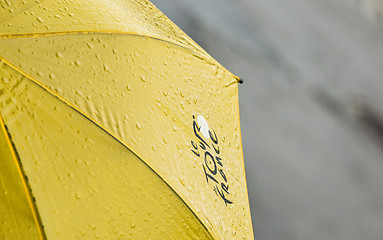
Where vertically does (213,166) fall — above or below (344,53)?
below

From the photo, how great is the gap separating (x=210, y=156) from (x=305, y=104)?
2.00 meters

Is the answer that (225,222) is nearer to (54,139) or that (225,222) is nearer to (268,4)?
(54,139)

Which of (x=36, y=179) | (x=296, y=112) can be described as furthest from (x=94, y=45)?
(x=296, y=112)

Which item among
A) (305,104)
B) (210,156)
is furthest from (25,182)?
(305,104)

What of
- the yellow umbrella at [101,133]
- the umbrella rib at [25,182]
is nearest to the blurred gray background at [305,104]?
the yellow umbrella at [101,133]

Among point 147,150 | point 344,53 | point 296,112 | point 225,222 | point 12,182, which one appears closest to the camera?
point 12,182

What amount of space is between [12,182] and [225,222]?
2.91ft

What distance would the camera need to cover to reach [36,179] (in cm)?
115

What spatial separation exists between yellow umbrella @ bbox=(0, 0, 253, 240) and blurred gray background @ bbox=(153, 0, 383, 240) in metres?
1.31

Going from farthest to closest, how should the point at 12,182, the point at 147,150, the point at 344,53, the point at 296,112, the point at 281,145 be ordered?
the point at 344,53
the point at 296,112
the point at 281,145
the point at 147,150
the point at 12,182

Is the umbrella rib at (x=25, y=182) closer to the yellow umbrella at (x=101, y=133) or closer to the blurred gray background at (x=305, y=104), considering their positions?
the yellow umbrella at (x=101, y=133)

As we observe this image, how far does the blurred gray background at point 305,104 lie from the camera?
298 cm

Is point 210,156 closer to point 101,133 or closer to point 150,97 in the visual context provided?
point 150,97

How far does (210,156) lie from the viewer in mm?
1727
